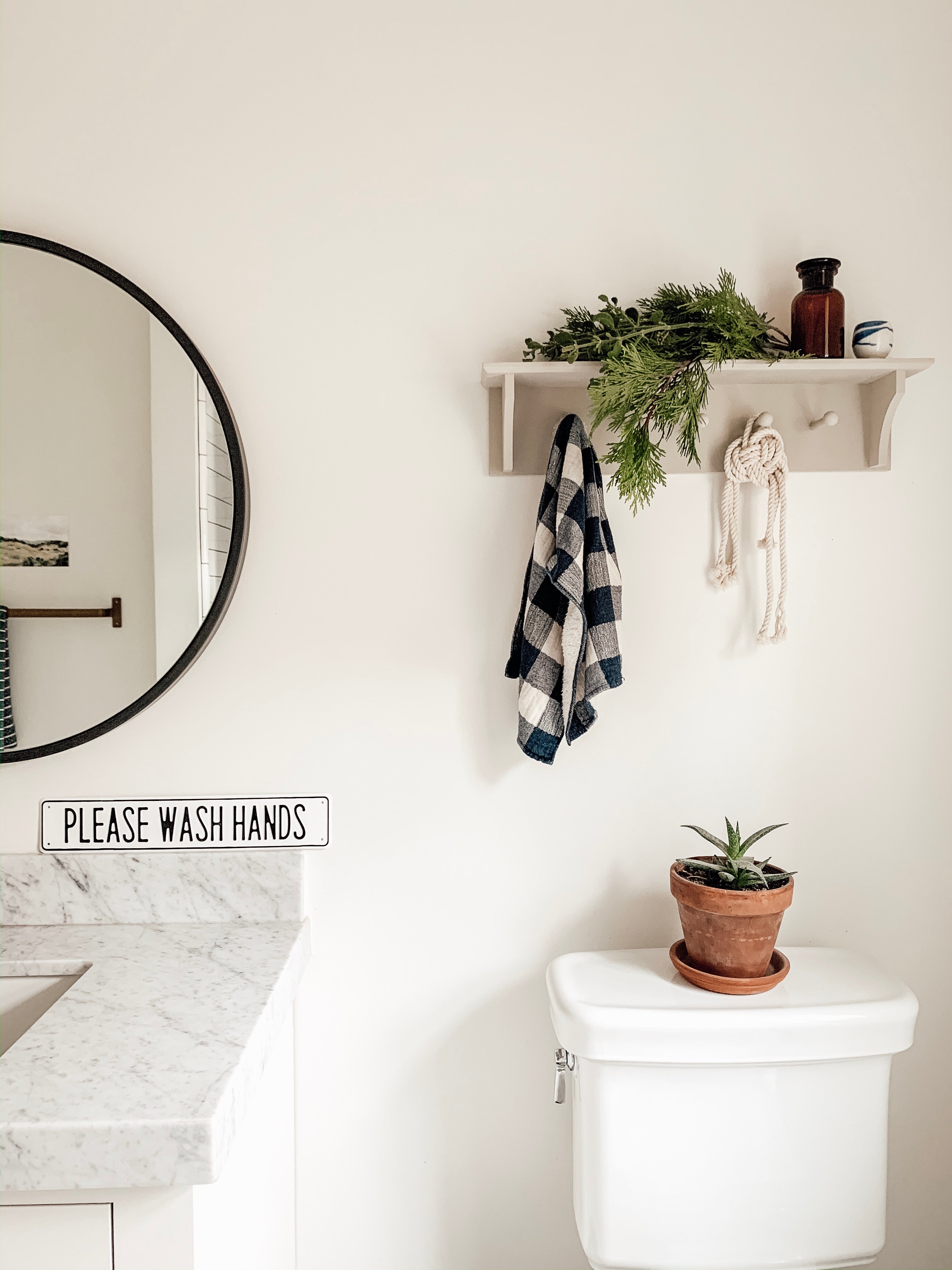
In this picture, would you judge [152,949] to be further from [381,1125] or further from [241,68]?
[241,68]

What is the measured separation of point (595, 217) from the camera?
A: 1.17 m

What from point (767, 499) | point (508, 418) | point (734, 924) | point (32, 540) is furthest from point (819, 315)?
point (32, 540)

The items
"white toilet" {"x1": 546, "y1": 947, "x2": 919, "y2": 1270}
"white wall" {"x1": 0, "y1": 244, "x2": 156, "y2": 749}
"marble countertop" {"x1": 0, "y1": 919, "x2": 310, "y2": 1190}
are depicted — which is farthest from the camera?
"white wall" {"x1": 0, "y1": 244, "x2": 156, "y2": 749}

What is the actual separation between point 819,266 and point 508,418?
0.44 meters

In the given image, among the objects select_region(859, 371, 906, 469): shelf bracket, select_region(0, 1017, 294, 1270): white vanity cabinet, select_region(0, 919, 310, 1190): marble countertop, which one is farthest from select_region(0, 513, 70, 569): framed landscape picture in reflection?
select_region(859, 371, 906, 469): shelf bracket

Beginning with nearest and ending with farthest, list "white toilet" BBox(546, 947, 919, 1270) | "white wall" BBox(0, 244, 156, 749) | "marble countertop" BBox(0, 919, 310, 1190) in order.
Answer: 1. "marble countertop" BBox(0, 919, 310, 1190)
2. "white toilet" BBox(546, 947, 919, 1270)
3. "white wall" BBox(0, 244, 156, 749)

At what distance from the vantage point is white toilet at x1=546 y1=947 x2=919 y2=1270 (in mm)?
1015

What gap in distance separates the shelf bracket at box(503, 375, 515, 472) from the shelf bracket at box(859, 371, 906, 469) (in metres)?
0.49

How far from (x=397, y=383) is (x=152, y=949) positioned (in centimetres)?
82

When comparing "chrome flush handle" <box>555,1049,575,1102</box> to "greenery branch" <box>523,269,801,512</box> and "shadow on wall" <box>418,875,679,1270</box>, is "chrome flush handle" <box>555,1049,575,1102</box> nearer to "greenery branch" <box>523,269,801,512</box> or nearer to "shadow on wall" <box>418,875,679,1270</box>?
"shadow on wall" <box>418,875,679,1270</box>

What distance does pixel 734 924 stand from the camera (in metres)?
1.03

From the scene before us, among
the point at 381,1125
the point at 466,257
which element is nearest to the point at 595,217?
the point at 466,257

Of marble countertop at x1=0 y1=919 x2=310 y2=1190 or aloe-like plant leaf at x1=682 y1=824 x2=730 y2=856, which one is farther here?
aloe-like plant leaf at x1=682 y1=824 x2=730 y2=856

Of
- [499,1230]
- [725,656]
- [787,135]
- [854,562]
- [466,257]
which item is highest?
[787,135]
